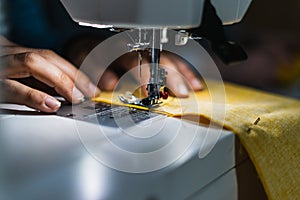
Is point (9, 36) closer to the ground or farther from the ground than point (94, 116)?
farther from the ground

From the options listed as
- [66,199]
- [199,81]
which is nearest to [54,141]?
[66,199]

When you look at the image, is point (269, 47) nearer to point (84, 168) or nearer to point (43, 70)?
point (43, 70)

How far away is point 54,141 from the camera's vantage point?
0.67 m

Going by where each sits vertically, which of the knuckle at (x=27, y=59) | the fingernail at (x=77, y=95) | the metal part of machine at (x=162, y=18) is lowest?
the fingernail at (x=77, y=95)

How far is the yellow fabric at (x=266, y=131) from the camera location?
29.4 inches

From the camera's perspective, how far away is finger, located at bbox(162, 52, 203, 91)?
0.96 metres

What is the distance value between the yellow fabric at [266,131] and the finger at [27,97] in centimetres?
13

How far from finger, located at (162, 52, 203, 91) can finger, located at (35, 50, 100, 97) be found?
183mm

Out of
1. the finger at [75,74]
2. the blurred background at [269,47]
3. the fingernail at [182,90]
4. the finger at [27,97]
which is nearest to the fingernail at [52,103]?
the finger at [27,97]

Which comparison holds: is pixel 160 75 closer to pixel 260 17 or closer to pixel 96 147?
pixel 96 147

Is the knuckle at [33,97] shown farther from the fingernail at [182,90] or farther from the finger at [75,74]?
the fingernail at [182,90]

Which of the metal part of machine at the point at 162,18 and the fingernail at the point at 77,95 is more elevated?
the metal part of machine at the point at 162,18

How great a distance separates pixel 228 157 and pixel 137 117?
190mm

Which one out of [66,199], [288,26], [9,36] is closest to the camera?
[66,199]
